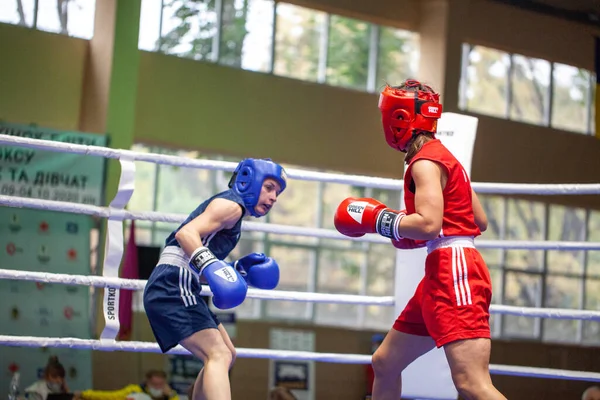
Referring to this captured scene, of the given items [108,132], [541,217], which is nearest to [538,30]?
[541,217]

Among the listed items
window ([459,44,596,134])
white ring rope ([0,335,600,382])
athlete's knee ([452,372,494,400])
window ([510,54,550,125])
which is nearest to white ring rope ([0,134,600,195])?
white ring rope ([0,335,600,382])

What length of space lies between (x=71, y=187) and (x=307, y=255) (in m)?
3.84

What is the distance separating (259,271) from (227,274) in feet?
1.33

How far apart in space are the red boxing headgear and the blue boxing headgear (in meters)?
0.39

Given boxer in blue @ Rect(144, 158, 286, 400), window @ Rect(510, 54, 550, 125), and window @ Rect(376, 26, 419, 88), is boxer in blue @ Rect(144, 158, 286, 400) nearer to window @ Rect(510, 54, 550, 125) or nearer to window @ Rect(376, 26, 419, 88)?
window @ Rect(376, 26, 419, 88)

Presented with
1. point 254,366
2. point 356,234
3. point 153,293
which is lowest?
point 254,366

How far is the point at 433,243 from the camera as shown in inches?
114

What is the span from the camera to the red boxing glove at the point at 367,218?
110 inches

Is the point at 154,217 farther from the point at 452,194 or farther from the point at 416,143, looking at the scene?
the point at 452,194

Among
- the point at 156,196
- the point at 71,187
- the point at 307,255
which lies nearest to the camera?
the point at 71,187

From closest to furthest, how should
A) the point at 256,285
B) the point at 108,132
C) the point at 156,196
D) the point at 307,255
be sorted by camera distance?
the point at 256,285 → the point at 108,132 → the point at 156,196 → the point at 307,255

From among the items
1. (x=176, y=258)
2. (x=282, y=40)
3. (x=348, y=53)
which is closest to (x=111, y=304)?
(x=176, y=258)

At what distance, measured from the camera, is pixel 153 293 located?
2.86 metres

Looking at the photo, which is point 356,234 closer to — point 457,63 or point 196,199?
point 196,199
